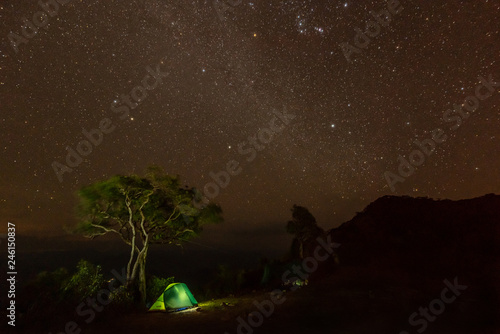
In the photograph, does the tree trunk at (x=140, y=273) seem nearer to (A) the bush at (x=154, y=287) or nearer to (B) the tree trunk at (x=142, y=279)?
(B) the tree trunk at (x=142, y=279)

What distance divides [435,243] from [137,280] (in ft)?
56.1

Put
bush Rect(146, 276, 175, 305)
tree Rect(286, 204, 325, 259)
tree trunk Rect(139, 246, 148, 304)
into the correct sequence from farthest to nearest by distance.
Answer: tree Rect(286, 204, 325, 259)
bush Rect(146, 276, 175, 305)
tree trunk Rect(139, 246, 148, 304)

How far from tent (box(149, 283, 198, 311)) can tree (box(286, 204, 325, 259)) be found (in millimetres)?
16715

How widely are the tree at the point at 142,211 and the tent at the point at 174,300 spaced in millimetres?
1589

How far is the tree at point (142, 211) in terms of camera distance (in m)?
18.9

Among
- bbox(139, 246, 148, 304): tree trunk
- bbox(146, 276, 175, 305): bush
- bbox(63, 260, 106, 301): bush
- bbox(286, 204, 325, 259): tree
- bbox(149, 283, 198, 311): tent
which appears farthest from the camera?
bbox(286, 204, 325, 259): tree

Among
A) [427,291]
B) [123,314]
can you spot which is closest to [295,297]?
[427,291]

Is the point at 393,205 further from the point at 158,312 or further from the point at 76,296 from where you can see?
the point at 76,296

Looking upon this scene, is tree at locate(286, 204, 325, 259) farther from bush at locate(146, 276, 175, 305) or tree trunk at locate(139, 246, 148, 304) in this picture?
tree trunk at locate(139, 246, 148, 304)

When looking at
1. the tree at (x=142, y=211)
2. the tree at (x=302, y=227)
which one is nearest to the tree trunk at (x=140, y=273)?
the tree at (x=142, y=211)

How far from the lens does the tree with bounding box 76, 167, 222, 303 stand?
18906 mm

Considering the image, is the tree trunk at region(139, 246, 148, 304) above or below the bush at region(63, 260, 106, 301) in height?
below

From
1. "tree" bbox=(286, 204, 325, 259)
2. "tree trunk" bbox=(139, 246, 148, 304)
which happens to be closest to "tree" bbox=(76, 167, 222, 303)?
"tree trunk" bbox=(139, 246, 148, 304)

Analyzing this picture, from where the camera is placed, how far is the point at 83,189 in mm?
19219
